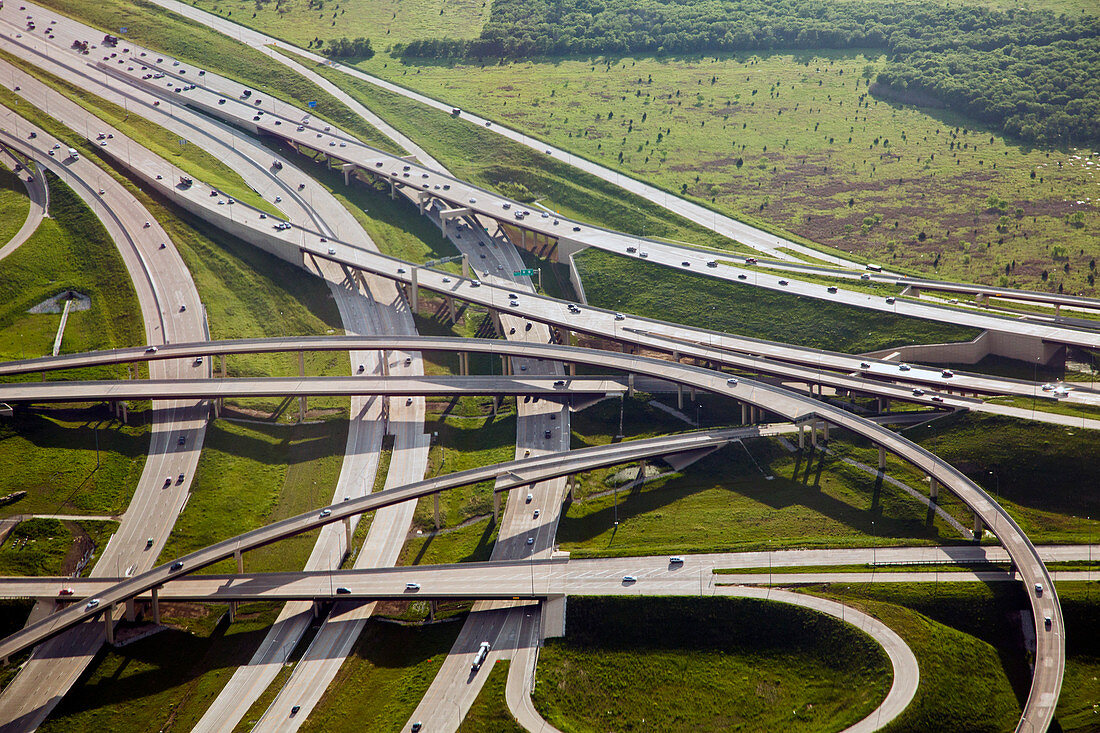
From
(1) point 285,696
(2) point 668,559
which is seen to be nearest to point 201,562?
(1) point 285,696

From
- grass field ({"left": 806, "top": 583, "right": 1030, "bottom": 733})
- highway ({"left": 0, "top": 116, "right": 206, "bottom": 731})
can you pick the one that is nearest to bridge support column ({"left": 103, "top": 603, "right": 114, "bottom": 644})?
highway ({"left": 0, "top": 116, "right": 206, "bottom": 731})

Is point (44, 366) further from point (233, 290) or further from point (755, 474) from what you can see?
point (755, 474)

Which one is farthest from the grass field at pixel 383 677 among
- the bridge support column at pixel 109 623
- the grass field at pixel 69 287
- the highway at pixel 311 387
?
the grass field at pixel 69 287

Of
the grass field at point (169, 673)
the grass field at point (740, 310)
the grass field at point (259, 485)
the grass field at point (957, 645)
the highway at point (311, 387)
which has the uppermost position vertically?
the grass field at point (740, 310)

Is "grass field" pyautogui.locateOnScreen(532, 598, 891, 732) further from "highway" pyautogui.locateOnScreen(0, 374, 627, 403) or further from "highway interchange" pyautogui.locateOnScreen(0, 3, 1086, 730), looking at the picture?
"highway" pyautogui.locateOnScreen(0, 374, 627, 403)

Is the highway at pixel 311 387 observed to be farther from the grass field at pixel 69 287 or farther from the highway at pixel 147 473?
the grass field at pixel 69 287

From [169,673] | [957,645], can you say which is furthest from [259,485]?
[957,645]
